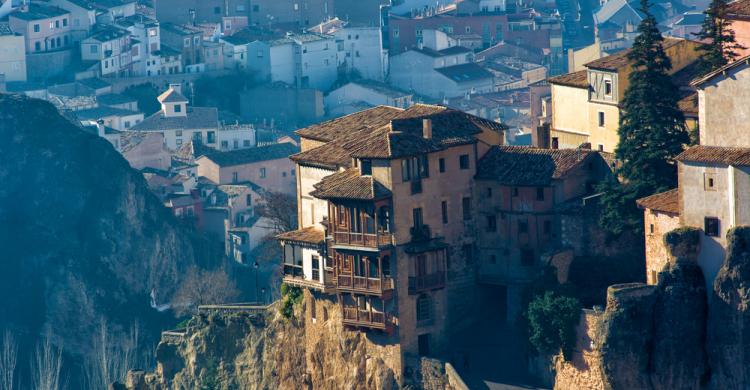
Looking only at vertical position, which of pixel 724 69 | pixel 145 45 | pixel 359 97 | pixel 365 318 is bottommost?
pixel 359 97

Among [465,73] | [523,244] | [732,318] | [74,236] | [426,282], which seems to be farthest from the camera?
[465,73]

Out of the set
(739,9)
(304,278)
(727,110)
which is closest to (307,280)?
(304,278)

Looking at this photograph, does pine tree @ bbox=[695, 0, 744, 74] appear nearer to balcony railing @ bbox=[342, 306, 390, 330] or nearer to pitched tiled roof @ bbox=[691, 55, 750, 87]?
pitched tiled roof @ bbox=[691, 55, 750, 87]

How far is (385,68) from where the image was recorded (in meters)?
184

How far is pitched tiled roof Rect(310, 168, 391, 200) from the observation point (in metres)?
92.6

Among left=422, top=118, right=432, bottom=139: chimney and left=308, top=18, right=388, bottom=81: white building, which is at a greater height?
left=422, top=118, right=432, bottom=139: chimney

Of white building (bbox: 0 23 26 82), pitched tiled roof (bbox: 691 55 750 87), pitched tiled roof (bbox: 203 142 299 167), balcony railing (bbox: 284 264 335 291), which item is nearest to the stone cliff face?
pitched tiled roof (bbox: 203 142 299 167)

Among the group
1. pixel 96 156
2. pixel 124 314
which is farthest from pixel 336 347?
pixel 96 156

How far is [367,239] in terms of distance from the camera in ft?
306

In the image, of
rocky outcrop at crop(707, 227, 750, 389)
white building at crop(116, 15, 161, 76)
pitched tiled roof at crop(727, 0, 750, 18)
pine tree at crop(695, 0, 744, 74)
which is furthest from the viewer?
white building at crop(116, 15, 161, 76)

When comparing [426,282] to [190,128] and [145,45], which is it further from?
[145,45]

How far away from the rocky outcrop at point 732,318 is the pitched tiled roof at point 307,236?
16389 millimetres

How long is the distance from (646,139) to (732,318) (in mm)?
9567

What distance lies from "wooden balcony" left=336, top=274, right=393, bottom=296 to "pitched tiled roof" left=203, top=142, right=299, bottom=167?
57.9m
